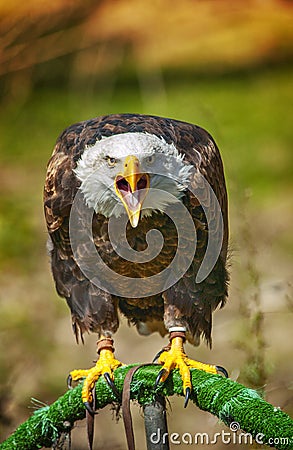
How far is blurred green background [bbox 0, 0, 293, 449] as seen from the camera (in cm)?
362

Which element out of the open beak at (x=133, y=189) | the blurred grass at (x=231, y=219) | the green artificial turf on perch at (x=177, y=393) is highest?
the blurred grass at (x=231, y=219)

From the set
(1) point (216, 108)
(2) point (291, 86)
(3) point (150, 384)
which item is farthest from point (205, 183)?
(2) point (291, 86)

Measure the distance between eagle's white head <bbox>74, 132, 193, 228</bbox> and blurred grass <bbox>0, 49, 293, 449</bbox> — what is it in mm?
476

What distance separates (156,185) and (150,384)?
0.56 m

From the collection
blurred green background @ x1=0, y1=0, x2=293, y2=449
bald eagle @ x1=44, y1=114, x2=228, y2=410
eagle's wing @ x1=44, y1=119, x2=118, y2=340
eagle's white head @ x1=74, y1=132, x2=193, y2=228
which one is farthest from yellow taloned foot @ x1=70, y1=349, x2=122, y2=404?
blurred green background @ x1=0, y1=0, x2=293, y2=449

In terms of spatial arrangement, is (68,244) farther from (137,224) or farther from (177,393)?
(177,393)

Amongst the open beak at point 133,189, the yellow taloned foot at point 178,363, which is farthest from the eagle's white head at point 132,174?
the yellow taloned foot at point 178,363

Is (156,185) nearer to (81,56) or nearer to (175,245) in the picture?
(175,245)

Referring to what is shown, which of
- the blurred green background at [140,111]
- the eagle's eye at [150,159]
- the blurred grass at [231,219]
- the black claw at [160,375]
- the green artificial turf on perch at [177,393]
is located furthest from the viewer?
the blurred green background at [140,111]

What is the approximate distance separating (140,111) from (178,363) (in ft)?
9.75

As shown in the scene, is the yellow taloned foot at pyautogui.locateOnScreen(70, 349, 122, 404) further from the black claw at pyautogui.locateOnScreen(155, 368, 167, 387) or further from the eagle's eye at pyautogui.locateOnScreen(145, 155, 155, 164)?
the eagle's eye at pyautogui.locateOnScreen(145, 155, 155, 164)

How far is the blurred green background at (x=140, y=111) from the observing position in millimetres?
3617

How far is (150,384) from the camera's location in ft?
6.02

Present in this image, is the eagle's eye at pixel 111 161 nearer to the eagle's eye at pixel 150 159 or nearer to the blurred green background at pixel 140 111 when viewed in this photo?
the eagle's eye at pixel 150 159
